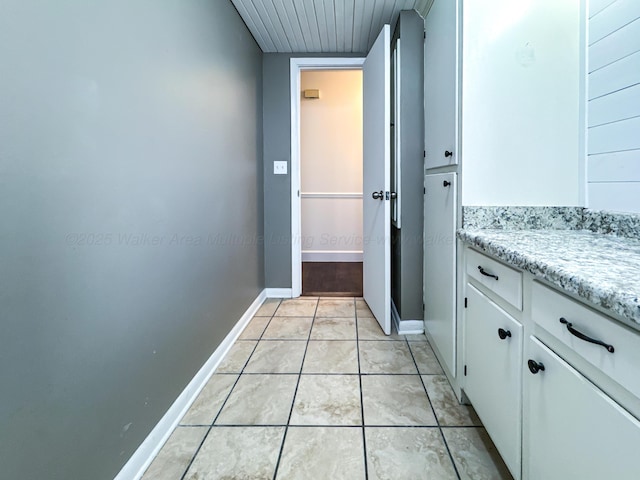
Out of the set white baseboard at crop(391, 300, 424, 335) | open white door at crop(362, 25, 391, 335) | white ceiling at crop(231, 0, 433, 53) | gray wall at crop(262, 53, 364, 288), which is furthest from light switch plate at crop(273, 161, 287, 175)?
white baseboard at crop(391, 300, 424, 335)

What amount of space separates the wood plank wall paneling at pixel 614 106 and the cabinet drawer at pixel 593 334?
67 centimetres

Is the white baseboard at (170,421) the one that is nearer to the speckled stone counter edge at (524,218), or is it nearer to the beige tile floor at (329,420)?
the beige tile floor at (329,420)

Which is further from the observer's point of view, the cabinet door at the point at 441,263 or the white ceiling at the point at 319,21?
the white ceiling at the point at 319,21

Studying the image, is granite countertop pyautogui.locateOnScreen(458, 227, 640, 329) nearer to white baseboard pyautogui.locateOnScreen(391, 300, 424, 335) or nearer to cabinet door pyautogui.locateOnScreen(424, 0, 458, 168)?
cabinet door pyautogui.locateOnScreen(424, 0, 458, 168)

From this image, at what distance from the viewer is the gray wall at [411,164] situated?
207 centimetres

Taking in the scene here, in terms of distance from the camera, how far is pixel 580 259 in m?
0.81

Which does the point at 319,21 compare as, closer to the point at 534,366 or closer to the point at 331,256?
the point at 534,366

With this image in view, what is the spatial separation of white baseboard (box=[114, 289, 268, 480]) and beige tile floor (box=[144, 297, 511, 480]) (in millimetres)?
29

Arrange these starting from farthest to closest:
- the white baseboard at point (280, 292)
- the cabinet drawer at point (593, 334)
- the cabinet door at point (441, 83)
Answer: the white baseboard at point (280, 292), the cabinet door at point (441, 83), the cabinet drawer at point (593, 334)

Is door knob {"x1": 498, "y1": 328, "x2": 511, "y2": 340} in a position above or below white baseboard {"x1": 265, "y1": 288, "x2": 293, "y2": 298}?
above

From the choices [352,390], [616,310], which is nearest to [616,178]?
[616,310]

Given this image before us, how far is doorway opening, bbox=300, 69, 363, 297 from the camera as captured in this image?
434 cm

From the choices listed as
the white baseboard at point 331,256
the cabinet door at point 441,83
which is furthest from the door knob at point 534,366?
the white baseboard at point 331,256

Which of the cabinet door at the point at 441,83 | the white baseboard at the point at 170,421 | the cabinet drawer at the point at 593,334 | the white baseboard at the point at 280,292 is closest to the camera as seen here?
the cabinet drawer at the point at 593,334
